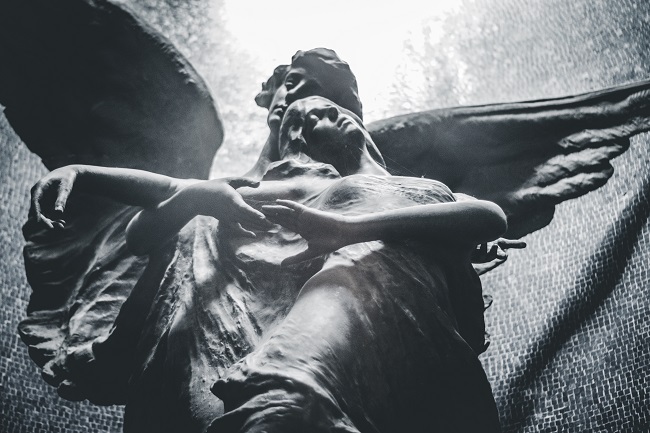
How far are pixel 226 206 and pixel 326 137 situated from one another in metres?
0.32

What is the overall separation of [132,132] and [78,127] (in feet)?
0.42

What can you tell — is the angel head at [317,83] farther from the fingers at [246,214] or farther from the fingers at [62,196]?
the fingers at [62,196]

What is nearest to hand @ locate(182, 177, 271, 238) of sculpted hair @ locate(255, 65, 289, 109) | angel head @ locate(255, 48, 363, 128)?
angel head @ locate(255, 48, 363, 128)

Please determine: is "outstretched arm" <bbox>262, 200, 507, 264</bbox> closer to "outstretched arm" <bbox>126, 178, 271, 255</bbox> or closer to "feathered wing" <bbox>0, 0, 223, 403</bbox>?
"outstretched arm" <bbox>126, 178, 271, 255</bbox>

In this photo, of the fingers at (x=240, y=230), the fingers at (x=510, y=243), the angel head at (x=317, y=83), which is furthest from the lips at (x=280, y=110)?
the fingers at (x=510, y=243)

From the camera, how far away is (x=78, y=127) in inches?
83.9

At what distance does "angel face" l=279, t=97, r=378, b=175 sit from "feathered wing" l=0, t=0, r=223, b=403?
0.42 m

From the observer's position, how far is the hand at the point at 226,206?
4.89 feet

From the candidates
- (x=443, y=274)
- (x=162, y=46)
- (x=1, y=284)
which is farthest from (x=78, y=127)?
(x=443, y=274)

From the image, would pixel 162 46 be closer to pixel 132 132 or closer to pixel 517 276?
pixel 132 132

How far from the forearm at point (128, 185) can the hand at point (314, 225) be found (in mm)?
296

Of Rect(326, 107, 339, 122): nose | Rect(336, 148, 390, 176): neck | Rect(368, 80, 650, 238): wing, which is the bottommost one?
Rect(368, 80, 650, 238): wing

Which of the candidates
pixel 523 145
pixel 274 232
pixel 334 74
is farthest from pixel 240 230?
pixel 523 145

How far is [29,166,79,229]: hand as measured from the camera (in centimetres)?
142
